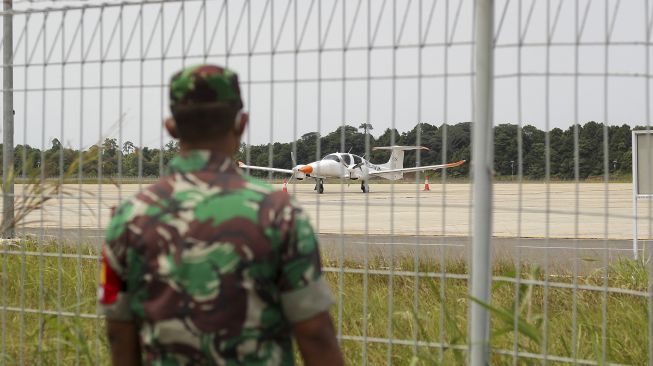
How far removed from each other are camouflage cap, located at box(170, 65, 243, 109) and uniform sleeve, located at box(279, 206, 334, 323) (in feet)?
0.92

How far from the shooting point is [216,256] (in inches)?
67.4

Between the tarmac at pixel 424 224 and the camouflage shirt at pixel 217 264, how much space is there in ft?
4.64

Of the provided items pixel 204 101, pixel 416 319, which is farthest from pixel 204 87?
pixel 416 319

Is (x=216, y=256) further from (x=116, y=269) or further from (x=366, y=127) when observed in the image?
(x=366, y=127)

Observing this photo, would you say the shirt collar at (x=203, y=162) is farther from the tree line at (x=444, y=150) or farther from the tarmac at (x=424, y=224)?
the tree line at (x=444, y=150)

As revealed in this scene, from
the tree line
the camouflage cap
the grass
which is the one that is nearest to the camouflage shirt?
the camouflage cap

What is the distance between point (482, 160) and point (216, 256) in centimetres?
171

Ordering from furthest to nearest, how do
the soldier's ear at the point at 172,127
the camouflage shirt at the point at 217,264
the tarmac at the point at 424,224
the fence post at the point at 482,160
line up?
the tarmac at the point at 424,224 → the fence post at the point at 482,160 → the soldier's ear at the point at 172,127 → the camouflage shirt at the point at 217,264

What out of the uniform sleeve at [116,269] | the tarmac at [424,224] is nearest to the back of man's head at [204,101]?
the uniform sleeve at [116,269]

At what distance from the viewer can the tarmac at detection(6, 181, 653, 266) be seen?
338cm

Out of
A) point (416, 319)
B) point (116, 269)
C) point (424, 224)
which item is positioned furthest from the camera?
point (424, 224)

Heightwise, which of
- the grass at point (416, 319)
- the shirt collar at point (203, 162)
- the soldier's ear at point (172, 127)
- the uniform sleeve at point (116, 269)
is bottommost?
the grass at point (416, 319)

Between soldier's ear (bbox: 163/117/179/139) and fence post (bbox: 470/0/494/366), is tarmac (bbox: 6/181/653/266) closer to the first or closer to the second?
fence post (bbox: 470/0/494/366)

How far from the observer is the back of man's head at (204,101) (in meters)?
1.74
